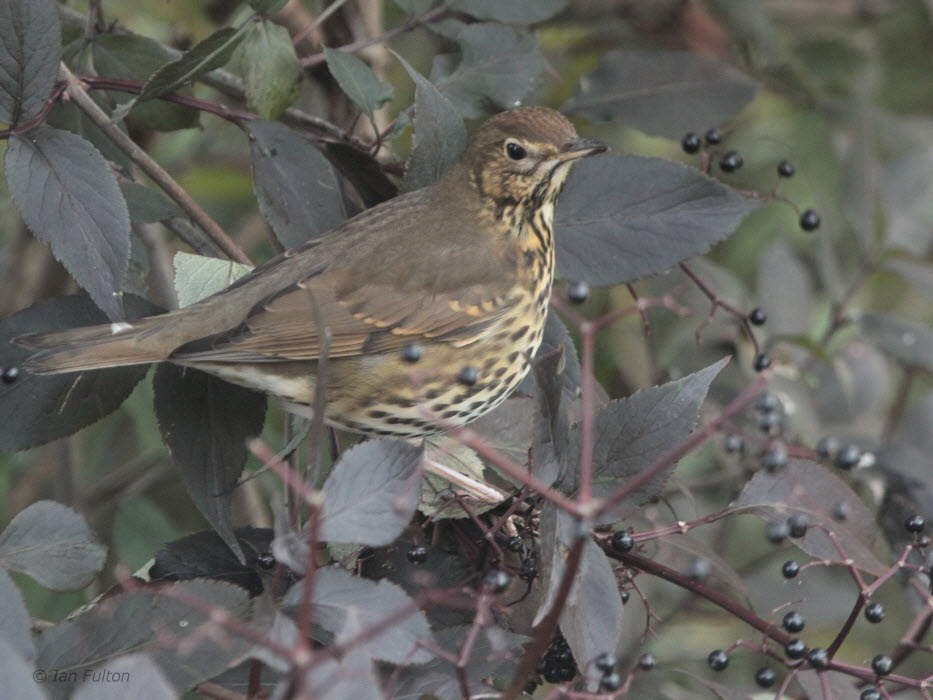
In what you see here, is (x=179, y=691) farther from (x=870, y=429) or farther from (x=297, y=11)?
(x=870, y=429)

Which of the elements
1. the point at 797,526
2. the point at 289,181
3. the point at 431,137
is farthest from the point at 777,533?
the point at 289,181

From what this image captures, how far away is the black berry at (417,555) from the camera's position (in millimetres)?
2162

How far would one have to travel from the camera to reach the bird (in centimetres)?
279

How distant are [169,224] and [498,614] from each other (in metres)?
1.26

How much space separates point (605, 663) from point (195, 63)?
1.47 m

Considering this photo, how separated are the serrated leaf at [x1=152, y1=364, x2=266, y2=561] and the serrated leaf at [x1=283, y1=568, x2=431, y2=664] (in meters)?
0.51

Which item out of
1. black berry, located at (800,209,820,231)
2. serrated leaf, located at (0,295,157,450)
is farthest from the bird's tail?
black berry, located at (800,209,820,231)

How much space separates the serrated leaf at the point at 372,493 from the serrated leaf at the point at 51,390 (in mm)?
902

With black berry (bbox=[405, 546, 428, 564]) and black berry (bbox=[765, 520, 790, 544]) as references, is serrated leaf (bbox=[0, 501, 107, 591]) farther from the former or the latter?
black berry (bbox=[765, 520, 790, 544])

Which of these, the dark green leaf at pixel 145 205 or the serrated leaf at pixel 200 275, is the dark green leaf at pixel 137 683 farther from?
the dark green leaf at pixel 145 205

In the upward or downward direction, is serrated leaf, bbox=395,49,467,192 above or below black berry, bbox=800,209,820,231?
above

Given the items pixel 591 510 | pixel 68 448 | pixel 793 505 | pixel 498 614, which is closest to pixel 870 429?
pixel 793 505

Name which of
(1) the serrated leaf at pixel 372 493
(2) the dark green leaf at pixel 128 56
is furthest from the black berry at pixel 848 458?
(2) the dark green leaf at pixel 128 56

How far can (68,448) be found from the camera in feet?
11.8
